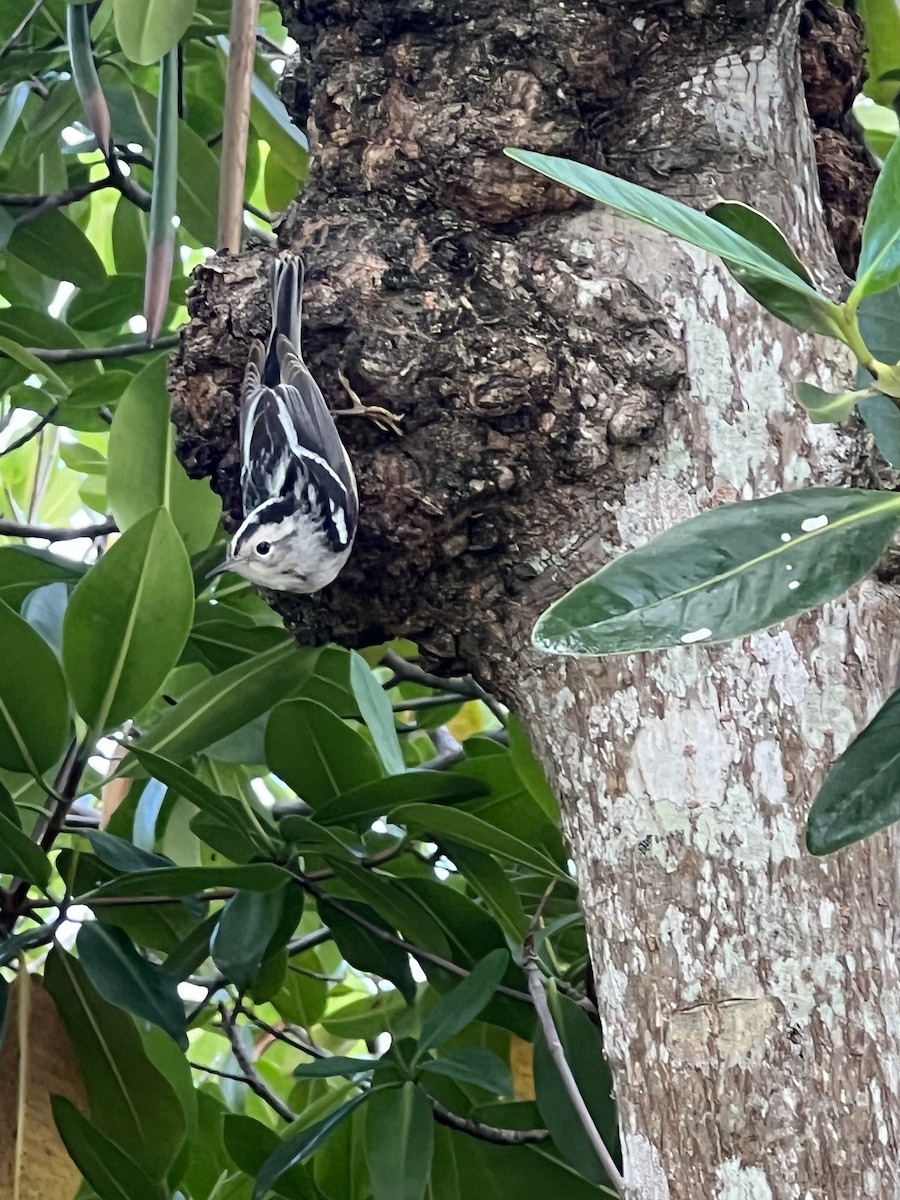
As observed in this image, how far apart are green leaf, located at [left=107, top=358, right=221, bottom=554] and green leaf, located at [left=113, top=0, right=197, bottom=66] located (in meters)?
0.29

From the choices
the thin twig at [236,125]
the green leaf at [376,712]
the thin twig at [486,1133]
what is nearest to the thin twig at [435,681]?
the green leaf at [376,712]

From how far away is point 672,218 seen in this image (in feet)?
1.93

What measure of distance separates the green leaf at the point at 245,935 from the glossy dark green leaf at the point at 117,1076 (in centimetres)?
11

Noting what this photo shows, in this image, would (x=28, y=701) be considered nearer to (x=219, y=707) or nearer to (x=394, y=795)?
(x=219, y=707)

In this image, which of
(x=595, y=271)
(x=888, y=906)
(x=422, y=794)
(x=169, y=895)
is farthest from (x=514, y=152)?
(x=169, y=895)

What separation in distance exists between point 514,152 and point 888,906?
20.1 inches

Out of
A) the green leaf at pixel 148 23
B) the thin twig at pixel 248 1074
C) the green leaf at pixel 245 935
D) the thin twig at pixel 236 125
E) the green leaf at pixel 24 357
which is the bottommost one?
the thin twig at pixel 248 1074

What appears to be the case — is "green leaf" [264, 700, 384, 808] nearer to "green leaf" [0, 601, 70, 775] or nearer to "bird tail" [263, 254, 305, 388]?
"green leaf" [0, 601, 70, 775]

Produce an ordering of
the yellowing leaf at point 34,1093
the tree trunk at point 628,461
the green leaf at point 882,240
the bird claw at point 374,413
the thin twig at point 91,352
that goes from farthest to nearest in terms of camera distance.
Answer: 1. the thin twig at point 91,352
2. the yellowing leaf at point 34,1093
3. the bird claw at point 374,413
4. the tree trunk at point 628,461
5. the green leaf at point 882,240

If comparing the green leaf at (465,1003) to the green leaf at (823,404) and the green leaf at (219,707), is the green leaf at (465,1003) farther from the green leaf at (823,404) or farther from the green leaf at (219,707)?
the green leaf at (823,404)

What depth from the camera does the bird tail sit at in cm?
100

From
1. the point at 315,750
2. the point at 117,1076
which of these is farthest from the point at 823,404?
the point at 117,1076

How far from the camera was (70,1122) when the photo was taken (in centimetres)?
105

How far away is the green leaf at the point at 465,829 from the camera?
41.4 inches
